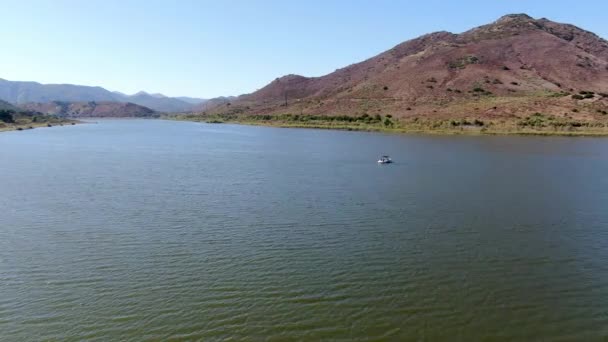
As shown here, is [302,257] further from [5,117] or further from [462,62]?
[462,62]

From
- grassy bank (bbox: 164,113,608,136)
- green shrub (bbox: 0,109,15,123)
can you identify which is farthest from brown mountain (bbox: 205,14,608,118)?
green shrub (bbox: 0,109,15,123)

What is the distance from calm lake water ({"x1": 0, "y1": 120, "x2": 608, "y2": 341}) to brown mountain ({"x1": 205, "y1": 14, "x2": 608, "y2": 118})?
7825 cm

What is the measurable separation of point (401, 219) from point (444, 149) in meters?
40.4

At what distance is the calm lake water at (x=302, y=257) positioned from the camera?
1356 cm

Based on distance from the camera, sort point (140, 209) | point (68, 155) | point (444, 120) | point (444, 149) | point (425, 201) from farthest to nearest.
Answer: point (444, 120), point (444, 149), point (68, 155), point (425, 201), point (140, 209)

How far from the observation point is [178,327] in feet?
43.1

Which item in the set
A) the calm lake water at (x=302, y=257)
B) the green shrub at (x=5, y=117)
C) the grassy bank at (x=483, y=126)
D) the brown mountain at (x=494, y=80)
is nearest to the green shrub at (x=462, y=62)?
the brown mountain at (x=494, y=80)

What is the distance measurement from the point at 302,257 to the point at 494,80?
138 m

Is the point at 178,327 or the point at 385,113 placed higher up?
the point at 385,113

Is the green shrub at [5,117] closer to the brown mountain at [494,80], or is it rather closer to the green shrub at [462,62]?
the brown mountain at [494,80]

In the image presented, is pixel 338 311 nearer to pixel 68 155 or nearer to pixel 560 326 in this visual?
pixel 560 326

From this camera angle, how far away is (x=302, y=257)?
18766mm

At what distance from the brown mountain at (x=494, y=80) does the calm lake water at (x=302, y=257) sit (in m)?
78.3

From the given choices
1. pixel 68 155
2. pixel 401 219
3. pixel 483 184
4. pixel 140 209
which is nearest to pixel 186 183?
pixel 140 209
